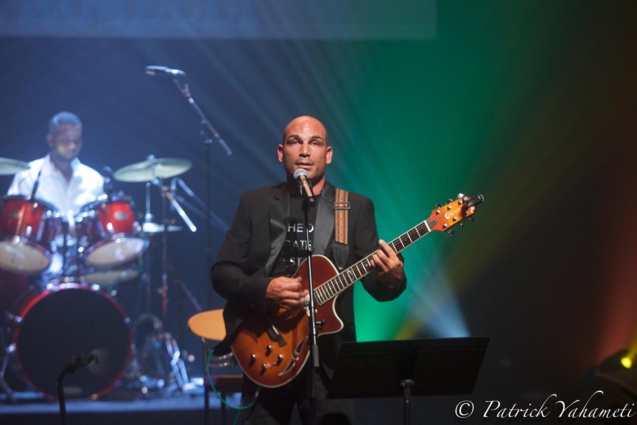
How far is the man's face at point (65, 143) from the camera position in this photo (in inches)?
309

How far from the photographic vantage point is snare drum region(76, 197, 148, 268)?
7359mm

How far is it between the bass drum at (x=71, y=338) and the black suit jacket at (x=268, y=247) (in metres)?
3.40

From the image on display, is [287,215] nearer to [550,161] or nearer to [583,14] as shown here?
[550,161]

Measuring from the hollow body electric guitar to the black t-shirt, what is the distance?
0.38 ft

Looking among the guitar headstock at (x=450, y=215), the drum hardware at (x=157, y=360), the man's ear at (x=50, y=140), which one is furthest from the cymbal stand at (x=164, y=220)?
the guitar headstock at (x=450, y=215)

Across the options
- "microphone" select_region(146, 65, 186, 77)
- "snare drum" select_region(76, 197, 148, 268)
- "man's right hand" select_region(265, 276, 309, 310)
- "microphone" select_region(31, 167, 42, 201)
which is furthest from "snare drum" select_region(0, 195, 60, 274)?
"man's right hand" select_region(265, 276, 309, 310)

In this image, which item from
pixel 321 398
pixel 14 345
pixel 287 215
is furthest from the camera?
pixel 14 345

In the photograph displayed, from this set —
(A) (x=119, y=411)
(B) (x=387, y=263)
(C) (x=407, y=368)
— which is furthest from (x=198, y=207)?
(C) (x=407, y=368)

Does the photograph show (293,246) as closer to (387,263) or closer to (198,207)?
(387,263)

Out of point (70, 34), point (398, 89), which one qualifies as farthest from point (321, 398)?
point (70, 34)

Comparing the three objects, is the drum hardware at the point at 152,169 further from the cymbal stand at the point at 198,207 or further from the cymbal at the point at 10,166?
the cymbal at the point at 10,166

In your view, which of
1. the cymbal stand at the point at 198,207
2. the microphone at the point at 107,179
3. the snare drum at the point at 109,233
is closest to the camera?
the snare drum at the point at 109,233

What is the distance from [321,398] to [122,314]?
391cm

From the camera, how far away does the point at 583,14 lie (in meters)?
7.80
